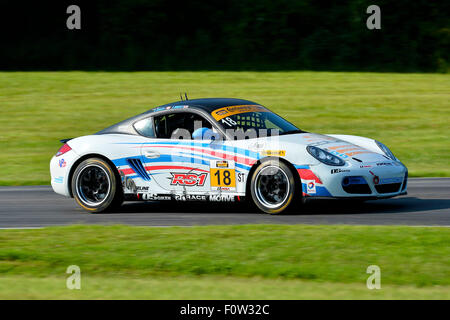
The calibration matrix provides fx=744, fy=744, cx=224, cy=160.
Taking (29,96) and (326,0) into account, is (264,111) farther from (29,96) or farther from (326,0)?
(326,0)

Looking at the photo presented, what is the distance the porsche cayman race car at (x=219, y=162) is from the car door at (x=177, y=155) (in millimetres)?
13

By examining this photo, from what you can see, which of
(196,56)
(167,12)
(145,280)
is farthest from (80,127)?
(145,280)

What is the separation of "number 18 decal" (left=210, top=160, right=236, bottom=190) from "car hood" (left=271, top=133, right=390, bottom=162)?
71 centimetres

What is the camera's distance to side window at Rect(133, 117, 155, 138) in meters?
9.97

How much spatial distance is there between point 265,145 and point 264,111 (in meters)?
1.12

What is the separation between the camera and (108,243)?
7.43 metres

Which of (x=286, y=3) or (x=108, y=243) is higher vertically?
(x=286, y=3)

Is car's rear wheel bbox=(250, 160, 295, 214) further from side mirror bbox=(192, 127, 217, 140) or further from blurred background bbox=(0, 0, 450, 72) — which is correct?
blurred background bbox=(0, 0, 450, 72)

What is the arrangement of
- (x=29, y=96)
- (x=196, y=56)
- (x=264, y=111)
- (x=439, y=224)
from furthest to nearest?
(x=196, y=56)
(x=29, y=96)
(x=264, y=111)
(x=439, y=224)

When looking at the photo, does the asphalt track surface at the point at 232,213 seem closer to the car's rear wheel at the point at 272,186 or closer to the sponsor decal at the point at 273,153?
the car's rear wheel at the point at 272,186

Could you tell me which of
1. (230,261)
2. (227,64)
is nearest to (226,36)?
(227,64)

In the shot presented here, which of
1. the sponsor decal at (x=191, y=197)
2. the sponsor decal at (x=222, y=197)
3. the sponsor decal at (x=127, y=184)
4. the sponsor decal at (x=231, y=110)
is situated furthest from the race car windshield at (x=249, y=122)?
the sponsor decal at (x=127, y=184)

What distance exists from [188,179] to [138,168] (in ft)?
2.51

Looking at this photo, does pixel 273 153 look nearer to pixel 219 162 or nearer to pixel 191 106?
pixel 219 162
